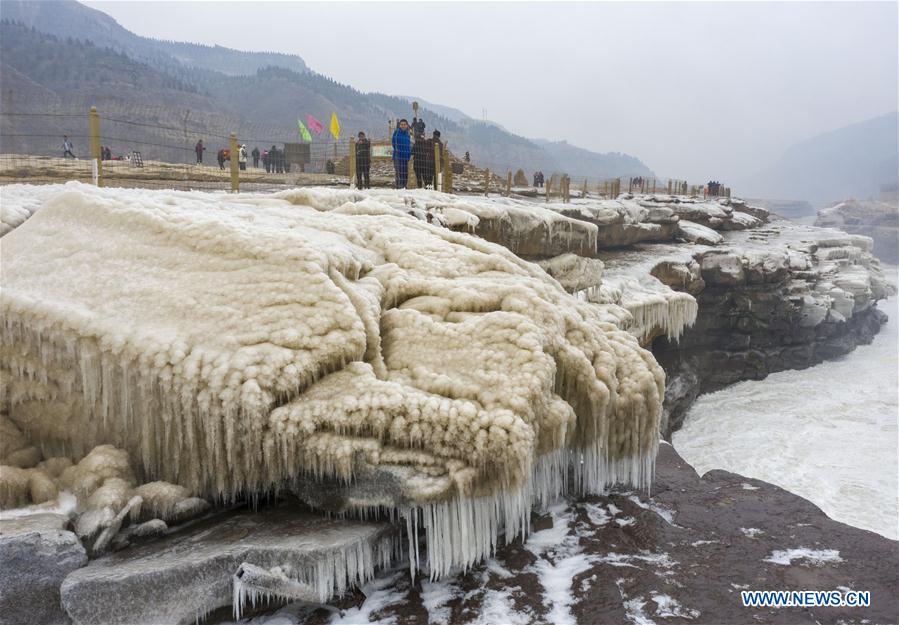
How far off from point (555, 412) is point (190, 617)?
7.63 feet

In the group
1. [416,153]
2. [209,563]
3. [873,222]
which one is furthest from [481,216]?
[873,222]

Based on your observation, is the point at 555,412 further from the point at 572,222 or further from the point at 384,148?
the point at 384,148

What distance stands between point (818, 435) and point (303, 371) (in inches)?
504

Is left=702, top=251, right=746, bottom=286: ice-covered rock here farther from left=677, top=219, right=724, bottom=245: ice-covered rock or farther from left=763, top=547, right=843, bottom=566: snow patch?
left=763, top=547, right=843, bottom=566: snow patch

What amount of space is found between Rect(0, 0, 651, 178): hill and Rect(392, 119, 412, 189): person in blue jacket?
11.6m

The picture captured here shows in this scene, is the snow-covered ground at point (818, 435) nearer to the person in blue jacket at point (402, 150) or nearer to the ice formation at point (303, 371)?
the ice formation at point (303, 371)

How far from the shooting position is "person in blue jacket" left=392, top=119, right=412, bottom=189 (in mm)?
11487

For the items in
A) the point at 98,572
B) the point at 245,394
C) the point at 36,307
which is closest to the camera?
the point at 98,572

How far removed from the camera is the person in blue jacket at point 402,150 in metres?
11.5

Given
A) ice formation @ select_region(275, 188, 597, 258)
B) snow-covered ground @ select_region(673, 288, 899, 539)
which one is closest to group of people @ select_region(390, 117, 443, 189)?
ice formation @ select_region(275, 188, 597, 258)

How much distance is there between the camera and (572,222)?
1013cm

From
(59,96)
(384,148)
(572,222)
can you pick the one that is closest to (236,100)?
(59,96)

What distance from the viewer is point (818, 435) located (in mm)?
12406

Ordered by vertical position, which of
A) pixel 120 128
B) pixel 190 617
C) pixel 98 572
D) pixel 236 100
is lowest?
pixel 190 617
